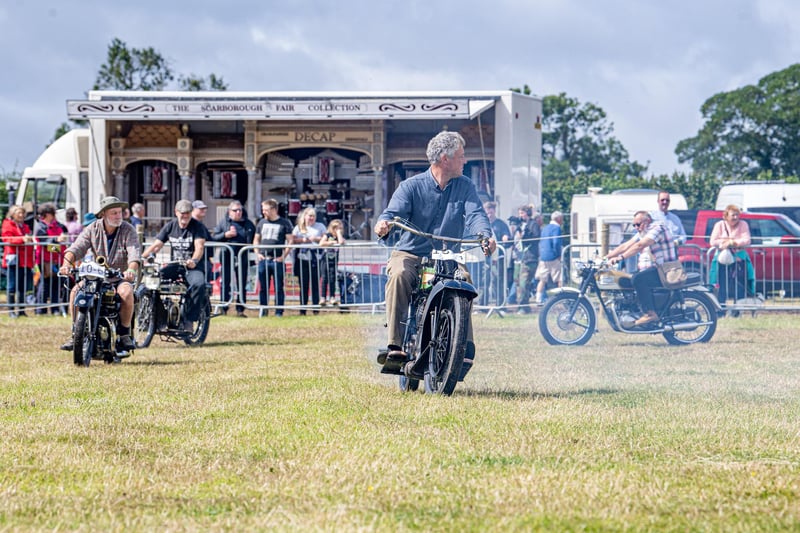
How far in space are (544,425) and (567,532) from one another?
2.58m

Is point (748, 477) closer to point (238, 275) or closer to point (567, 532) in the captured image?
point (567, 532)

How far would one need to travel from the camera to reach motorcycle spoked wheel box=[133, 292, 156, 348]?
1322 cm

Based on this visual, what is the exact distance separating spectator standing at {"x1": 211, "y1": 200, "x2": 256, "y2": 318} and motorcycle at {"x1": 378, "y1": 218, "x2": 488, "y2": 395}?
10.2 meters

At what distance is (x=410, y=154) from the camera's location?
909 inches

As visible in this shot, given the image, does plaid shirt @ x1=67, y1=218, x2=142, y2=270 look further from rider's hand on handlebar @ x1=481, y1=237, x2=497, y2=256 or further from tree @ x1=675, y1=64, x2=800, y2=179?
→ tree @ x1=675, y1=64, x2=800, y2=179

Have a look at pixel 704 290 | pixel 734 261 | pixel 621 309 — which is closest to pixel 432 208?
pixel 621 309

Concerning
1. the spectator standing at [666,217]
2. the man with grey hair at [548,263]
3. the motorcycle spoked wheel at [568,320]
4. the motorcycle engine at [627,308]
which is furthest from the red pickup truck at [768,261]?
the motorcycle spoked wheel at [568,320]

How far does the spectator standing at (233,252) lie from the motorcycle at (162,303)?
192 inches

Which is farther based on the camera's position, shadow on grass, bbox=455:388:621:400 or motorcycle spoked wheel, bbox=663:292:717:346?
motorcycle spoked wheel, bbox=663:292:717:346

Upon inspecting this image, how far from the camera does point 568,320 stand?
13828 mm

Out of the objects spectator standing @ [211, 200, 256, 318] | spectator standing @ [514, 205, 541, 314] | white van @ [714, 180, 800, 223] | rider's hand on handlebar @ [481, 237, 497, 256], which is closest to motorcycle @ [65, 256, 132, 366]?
rider's hand on handlebar @ [481, 237, 497, 256]

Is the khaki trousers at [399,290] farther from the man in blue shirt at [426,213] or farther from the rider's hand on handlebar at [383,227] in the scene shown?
the rider's hand on handlebar at [383,227]

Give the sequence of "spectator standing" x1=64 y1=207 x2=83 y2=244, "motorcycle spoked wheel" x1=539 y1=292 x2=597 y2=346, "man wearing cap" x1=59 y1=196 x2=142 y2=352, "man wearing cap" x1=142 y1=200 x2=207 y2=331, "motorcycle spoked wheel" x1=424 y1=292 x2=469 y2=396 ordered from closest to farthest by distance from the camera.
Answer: "motorcycle spoked wheel" x1=424 y1=292 x2=469 y2=396 < "man wearing cap" x1=59 y1=196 x2=142 y2=352 < "man wearing cap" x1=142 y1=200 x2=207 y2=331 < "motorcycle spoked wheel" x1=539 y1=292 x2=597 y2=346 < "spectator standing" x1=64 y1=207 x2=83 y2=244

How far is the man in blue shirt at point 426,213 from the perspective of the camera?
8.40 meters
